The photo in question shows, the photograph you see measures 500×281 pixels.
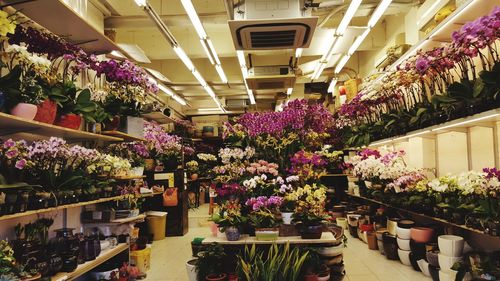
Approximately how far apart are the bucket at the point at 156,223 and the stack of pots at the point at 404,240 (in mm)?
4354

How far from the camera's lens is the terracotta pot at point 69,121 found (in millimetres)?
3159

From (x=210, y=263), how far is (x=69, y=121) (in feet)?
5.99

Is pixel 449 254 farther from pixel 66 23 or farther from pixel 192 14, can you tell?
pixel 66 23

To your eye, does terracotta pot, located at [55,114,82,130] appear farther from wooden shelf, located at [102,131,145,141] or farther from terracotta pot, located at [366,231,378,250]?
terracotta pot, located at [366,231,378,250]

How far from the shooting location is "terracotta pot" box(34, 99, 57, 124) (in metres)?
2.80

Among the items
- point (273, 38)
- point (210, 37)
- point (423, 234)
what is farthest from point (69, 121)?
point (210, 37)

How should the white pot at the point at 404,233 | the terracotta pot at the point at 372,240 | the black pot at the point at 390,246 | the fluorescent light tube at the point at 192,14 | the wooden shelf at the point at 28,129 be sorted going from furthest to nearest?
the terracotta pot at the point at 372,240 < the black pot at the point at 390,246 < the white pot at the point at 404,233 < the fluorescent light tube at the point at 192,14 < the wooden shelf at the point at 28,129

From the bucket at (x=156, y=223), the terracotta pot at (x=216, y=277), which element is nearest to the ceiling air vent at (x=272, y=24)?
the terracotta pot at (x=216, y=277)

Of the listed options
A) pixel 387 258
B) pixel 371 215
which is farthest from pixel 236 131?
pixel 371 215

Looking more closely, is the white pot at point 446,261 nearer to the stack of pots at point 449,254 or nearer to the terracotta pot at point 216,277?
the stack of pots at point 449,254

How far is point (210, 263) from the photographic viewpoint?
3.62 m

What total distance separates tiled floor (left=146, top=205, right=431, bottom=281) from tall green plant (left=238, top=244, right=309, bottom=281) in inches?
51.3

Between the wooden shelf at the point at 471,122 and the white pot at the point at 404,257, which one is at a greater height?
the wooden shelf at the point at 471,122

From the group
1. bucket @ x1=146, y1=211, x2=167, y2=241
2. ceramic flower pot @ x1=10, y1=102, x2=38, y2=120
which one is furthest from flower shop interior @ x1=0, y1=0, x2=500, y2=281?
bucket @ x1=146, y1=211, x2=167, y2=241
